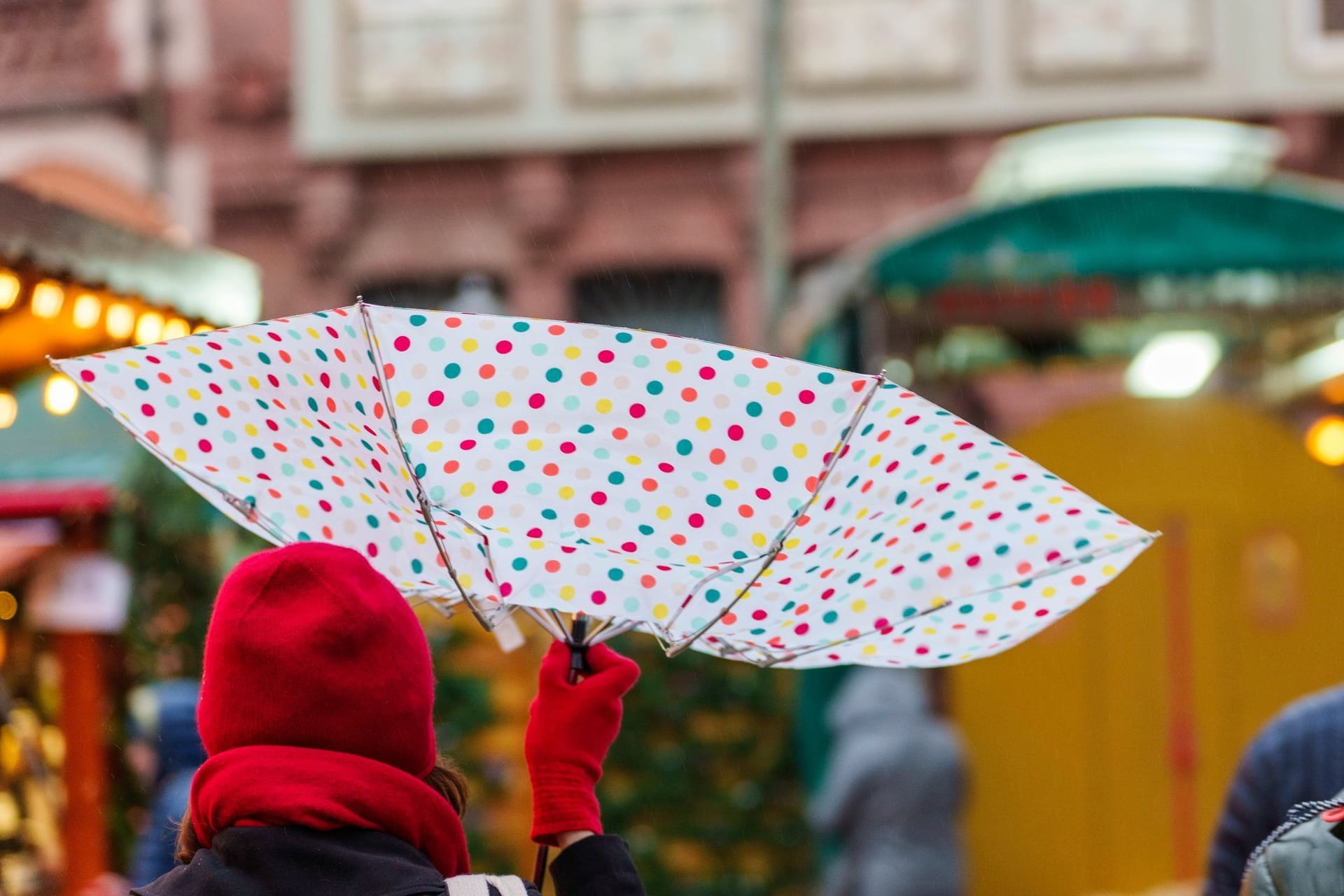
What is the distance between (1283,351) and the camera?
8.05 meters

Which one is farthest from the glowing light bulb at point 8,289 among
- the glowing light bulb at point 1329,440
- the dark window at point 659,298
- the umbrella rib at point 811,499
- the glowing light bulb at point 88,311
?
the dark window at point 659,298

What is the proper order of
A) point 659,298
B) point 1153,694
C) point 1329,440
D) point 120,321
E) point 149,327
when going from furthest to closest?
point 659,298, point 1329,440, point 1153,694, point 149,327, point 120,321

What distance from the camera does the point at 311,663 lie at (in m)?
1.53

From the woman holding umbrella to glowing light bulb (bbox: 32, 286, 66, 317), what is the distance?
2461 millimetres

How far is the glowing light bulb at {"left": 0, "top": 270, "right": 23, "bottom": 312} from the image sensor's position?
3.52 metres

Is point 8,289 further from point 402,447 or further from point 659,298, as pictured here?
point 659,298

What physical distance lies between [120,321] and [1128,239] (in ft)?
12.9

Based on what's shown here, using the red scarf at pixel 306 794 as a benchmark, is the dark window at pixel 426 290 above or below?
above

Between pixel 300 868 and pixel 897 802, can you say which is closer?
pixel 300 868

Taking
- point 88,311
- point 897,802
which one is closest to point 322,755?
point 88,311

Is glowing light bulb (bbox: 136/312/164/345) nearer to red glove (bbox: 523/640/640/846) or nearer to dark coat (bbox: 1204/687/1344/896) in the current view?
red glove (bbox: 523/640/640/846)

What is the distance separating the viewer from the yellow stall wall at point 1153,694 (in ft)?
20.5

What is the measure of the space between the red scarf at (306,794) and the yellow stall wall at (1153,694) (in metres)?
5.05

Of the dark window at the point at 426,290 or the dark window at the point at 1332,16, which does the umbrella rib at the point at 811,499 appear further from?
the dark window at the point at 1332,16
